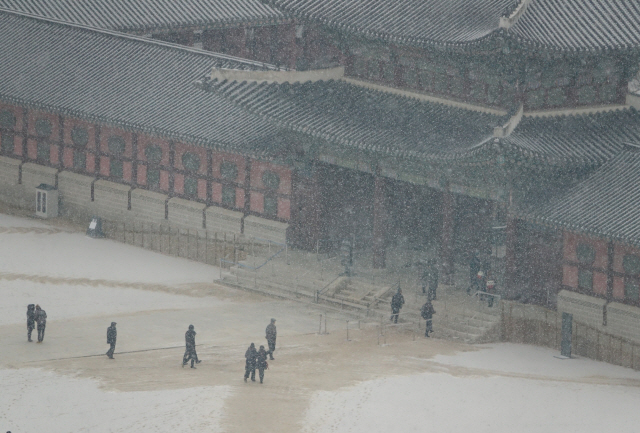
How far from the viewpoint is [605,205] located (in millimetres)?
52000

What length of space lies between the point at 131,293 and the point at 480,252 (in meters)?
13.0

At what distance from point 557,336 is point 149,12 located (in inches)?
1088

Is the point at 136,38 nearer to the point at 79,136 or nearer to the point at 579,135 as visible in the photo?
the point at 79,136

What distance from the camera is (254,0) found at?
234 ft

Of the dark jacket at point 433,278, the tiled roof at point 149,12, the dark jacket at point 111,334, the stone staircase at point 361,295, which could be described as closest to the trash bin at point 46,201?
the tiled roof at point 149,12

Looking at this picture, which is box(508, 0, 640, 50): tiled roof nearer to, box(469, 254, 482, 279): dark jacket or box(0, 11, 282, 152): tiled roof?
box(469, 254, 482, 279): dark jacket

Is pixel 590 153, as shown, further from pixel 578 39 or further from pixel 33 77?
pixel 33 77

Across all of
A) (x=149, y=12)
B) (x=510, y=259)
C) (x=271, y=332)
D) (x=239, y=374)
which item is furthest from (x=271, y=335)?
(x=149, y=12)

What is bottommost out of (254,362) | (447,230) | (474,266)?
(254,362)

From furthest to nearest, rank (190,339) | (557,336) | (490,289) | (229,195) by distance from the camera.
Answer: (229,195), (490,289), (557,336), (190,339)

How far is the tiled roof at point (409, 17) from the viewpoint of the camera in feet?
180

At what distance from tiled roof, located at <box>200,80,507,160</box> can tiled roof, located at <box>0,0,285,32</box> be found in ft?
33.9

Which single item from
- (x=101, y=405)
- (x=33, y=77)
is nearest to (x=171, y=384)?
(x=101, y=405)

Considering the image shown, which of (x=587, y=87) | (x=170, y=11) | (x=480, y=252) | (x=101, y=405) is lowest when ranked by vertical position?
(x=101, y=405)
